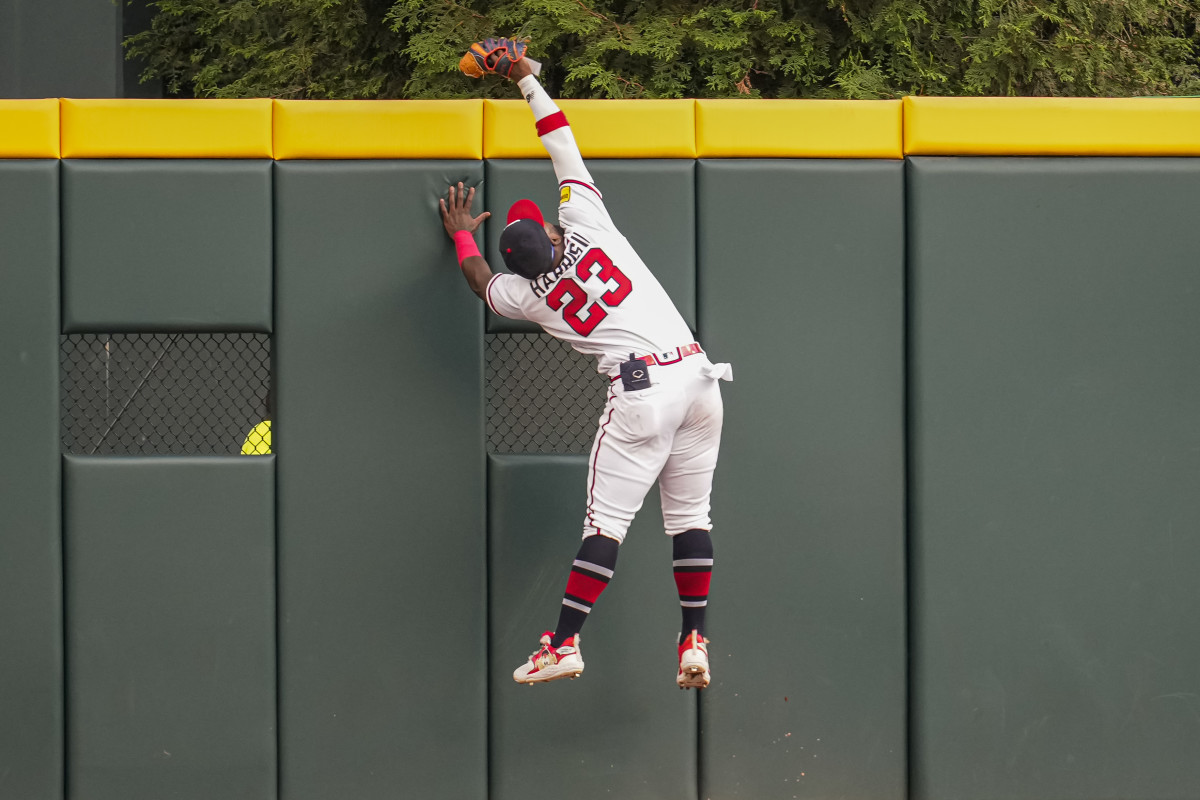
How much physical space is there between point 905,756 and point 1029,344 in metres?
1.45

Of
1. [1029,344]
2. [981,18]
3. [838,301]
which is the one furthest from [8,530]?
[981,18]

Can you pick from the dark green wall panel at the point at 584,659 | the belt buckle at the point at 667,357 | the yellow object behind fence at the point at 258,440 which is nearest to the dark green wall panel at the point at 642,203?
the belt buckle at the point at 667,357

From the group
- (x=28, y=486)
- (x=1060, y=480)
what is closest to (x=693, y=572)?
(x=1060, y=480)

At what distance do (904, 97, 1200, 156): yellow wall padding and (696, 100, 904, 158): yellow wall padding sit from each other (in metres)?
0.09

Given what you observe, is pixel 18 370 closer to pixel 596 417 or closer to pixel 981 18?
pixel 596 417

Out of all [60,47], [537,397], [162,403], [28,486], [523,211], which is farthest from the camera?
[60,47]

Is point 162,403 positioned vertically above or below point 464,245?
below

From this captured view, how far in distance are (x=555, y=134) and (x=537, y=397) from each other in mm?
982

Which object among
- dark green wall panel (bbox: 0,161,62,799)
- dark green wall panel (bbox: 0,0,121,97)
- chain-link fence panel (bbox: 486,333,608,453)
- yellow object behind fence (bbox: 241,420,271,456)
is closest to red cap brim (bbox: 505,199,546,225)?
chain-link fence panel (bbox: 486,333,608,453)

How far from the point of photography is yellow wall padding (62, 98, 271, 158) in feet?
11.2

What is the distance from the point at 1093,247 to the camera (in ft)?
11.6

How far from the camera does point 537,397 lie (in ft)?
12.3

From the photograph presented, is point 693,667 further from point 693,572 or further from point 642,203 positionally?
point 642,203

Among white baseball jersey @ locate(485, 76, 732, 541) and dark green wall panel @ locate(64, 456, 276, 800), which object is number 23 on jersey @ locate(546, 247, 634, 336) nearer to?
white baseball jersey @ locate(485, 76, 732, 541)
